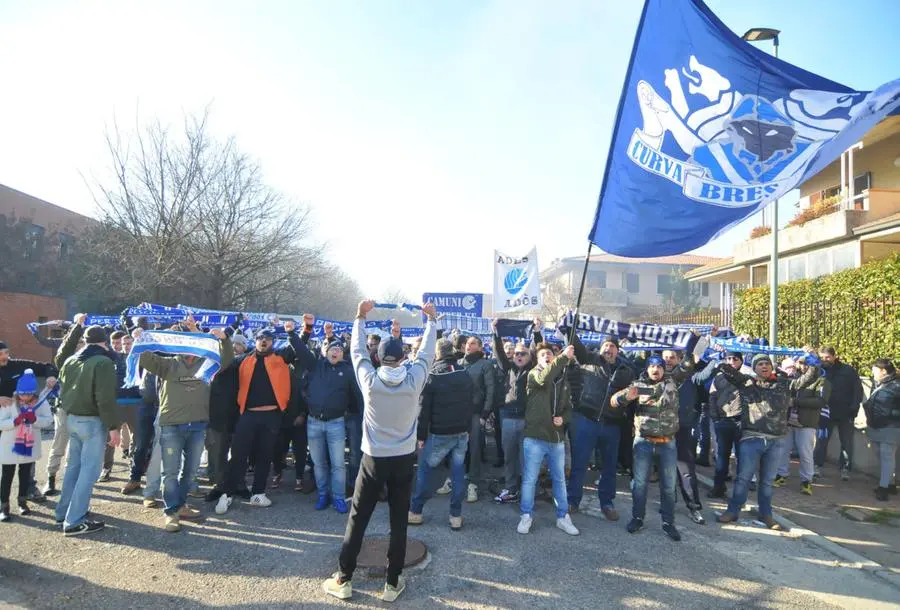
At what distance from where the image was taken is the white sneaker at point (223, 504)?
5.89m

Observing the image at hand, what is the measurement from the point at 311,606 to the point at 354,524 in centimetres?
66

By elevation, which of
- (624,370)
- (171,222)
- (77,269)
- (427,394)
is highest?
(171,222)

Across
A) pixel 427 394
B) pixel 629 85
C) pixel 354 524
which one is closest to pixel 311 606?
pixel 354 524

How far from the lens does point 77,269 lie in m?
22.1

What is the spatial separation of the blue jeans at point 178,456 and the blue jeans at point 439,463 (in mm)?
2448

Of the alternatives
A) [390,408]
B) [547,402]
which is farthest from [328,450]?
[547,402]

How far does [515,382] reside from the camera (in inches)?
263

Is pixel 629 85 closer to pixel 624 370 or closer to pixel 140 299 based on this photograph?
pixel 624 370

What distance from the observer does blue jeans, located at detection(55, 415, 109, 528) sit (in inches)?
206

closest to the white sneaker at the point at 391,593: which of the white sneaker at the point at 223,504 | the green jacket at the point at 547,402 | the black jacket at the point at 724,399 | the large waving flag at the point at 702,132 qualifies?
the green jacket at the point at 547,402

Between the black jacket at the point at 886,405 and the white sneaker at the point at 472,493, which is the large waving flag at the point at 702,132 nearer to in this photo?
the white sneaker at the point at 472,493

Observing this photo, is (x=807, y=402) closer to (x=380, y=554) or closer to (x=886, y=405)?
(x=886, y=405)

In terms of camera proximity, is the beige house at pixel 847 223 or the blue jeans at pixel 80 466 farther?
the beige house at pixel 847 223

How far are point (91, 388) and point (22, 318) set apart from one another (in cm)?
2029
